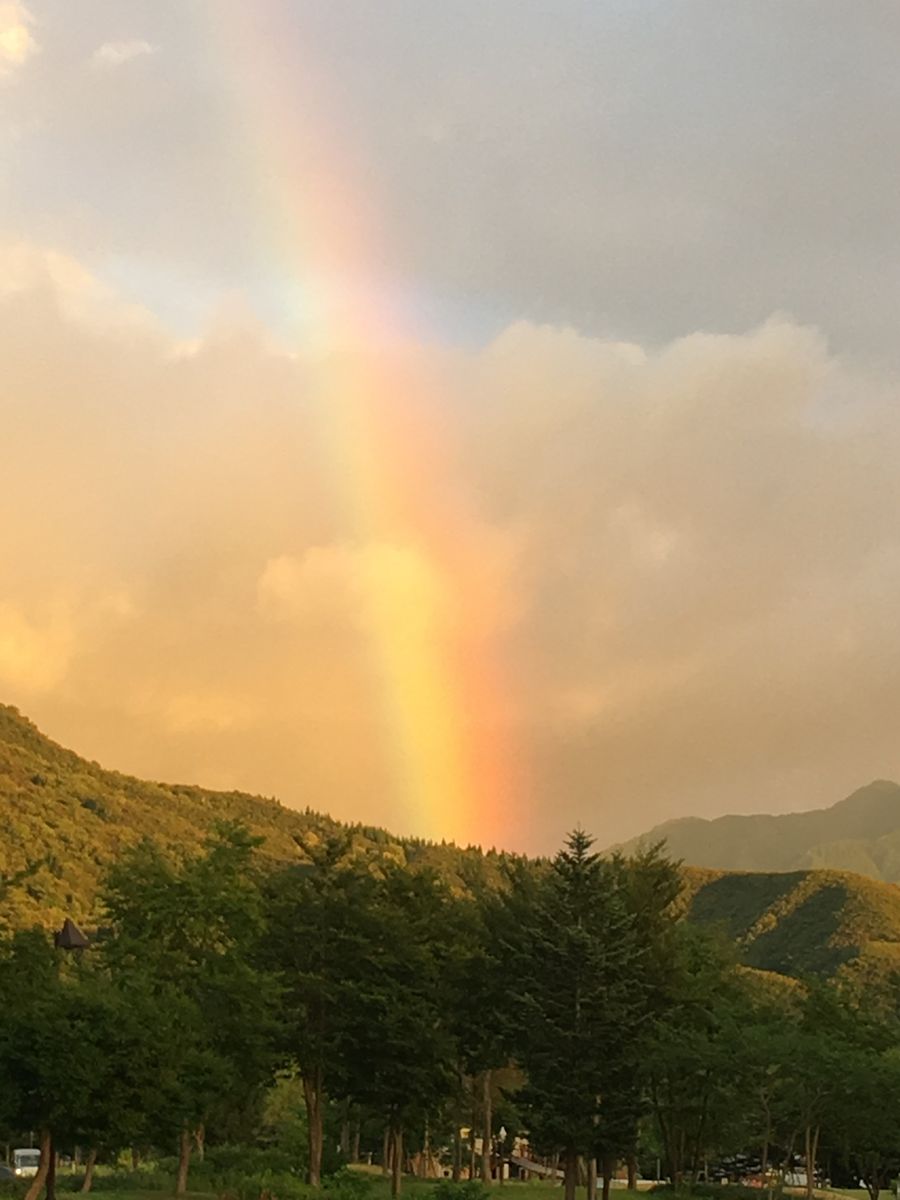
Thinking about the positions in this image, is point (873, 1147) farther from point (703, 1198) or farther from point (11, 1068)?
point (11, 1068)

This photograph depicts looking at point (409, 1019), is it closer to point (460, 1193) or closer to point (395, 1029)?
point (395, 1029)

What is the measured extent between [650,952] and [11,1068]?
36.7m

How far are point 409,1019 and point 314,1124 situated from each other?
6.11 metres

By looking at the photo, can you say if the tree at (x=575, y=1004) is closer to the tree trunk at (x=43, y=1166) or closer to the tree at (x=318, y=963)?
the tree at (x=318, y=963)

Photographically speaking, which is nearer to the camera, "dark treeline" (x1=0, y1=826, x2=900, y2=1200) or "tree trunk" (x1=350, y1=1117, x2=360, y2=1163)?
"dark treeline" (x1=0, y1=826, x2=900, y2=1200)

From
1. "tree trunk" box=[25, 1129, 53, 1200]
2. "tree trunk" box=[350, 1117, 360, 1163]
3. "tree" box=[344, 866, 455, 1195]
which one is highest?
"tree" box=[344, 866, 455, 1195]

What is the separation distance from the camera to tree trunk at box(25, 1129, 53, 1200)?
4134cm

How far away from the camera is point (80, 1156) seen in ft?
314

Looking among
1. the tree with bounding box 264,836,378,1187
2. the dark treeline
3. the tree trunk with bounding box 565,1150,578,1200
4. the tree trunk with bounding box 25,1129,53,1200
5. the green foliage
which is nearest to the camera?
the tree trunk with bounding box 25,1129,53,1200

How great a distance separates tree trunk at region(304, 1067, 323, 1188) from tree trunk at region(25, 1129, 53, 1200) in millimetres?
14639

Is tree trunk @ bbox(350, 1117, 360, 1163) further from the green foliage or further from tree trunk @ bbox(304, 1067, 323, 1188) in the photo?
the green foliage

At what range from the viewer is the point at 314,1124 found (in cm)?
6003

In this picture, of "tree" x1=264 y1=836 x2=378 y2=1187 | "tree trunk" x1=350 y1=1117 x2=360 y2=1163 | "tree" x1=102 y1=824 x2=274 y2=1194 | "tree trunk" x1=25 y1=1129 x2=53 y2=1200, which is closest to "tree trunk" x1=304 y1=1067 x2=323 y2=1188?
"tree" x1=264 y1=836 x2=378 y2=1187

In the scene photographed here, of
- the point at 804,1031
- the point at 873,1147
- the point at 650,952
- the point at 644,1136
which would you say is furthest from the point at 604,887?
the point at 644,1136
